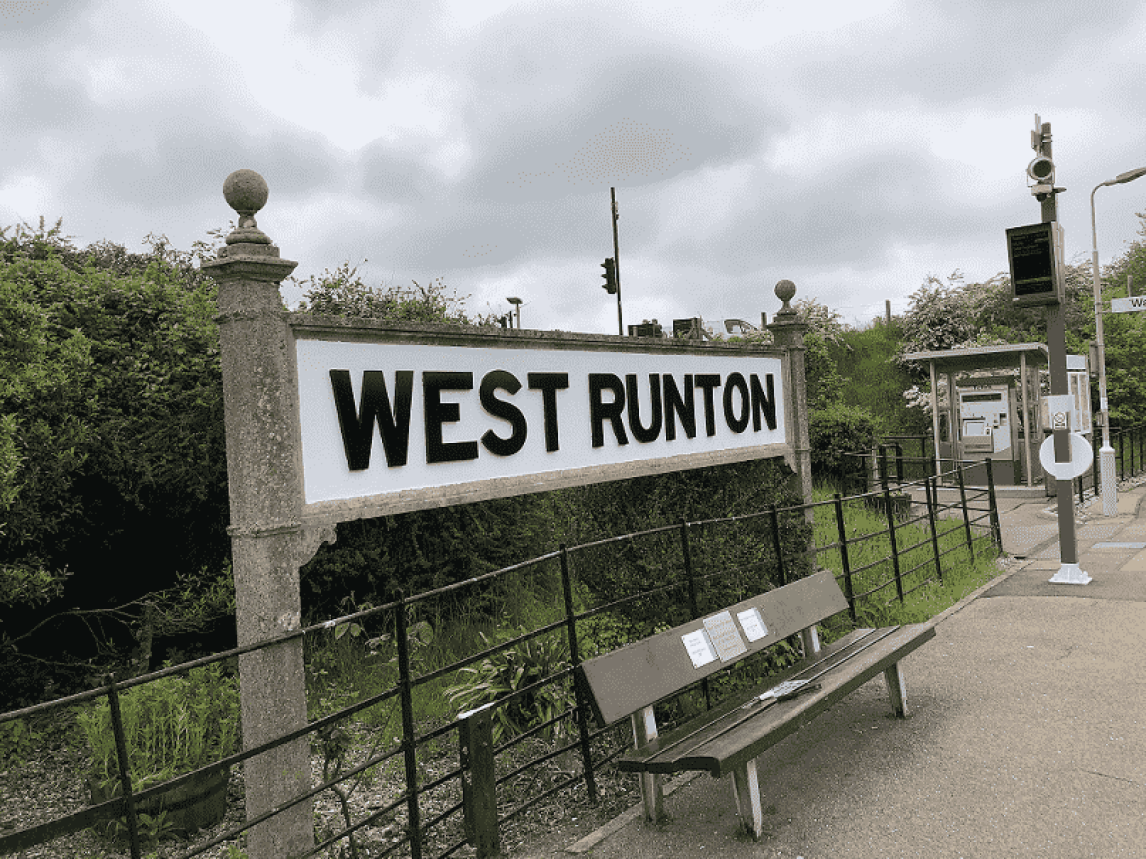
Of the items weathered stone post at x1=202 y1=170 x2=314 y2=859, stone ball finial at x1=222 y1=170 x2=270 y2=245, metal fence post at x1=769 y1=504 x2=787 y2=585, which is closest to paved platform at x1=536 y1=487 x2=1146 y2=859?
metal fence post at x1=769 y1=504 x2=787 y2=585

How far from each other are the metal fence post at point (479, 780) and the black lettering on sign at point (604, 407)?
170cm

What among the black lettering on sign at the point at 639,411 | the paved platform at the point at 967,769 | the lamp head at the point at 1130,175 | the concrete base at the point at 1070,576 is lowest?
the paved platform at the point at 967,769

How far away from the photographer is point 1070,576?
8227 mm

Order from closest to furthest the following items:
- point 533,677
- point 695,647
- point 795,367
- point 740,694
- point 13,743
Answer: point 695,647 → point 740,694 → point 533,677 → point 13,743 → point 795,367

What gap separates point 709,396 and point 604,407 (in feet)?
3.86

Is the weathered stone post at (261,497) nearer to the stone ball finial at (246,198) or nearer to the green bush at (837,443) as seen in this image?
the stone ball finial at (246,198)

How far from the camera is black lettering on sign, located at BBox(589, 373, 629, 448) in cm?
480

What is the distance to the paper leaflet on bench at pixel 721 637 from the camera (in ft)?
13.9

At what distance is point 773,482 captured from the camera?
654 cm

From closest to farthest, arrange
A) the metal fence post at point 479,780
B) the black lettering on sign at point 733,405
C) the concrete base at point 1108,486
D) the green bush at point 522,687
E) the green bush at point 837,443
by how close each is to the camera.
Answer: the metal fence post at point 479,780 < the green bush at point 522,687 < the black lettering on sign at point 733,405 < the concrete base at point 1108,486 < the green bush at point 837,443

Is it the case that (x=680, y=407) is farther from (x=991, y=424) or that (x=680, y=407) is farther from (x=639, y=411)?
(x=991, y=424)

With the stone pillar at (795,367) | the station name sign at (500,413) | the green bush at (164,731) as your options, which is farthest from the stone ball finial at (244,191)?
the stone pillar at (795,367)

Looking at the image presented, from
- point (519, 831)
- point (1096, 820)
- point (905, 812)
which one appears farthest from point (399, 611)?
point (1096, 820)

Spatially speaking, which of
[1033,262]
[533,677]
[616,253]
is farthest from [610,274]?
[533,677]
